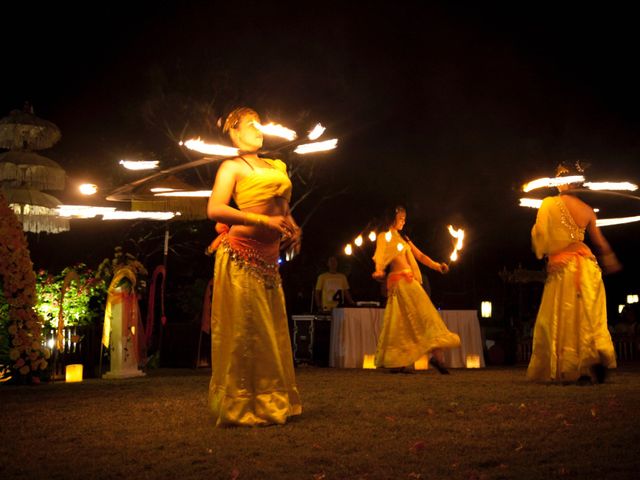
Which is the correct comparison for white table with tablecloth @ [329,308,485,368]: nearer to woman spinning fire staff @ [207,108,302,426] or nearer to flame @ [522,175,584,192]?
flame @ [522,175,584,192]

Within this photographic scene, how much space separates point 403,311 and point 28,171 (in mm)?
9662

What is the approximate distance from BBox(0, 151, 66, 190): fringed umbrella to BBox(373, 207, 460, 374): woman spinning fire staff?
8955 millimetres

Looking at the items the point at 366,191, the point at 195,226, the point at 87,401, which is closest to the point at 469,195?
the point at 366,191

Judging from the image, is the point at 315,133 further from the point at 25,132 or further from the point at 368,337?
the point at 25,132

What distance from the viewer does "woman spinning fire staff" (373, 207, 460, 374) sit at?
10320mm

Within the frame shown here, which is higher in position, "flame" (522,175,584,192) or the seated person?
→ "flame" (522,175,584,192)

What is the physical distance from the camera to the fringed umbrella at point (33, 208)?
15.9 meters

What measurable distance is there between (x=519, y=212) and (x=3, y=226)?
24105mm

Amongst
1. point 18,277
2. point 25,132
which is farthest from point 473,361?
point 25,132

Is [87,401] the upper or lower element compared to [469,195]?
lower

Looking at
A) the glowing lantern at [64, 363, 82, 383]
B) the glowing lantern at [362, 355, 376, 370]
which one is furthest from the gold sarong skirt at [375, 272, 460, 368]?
the glowing lantern at [64, 363, 82, 383]

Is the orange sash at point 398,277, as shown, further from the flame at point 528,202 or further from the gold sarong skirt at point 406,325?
the flame at point 528,202

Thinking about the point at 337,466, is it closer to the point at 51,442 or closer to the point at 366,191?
the point at 51,442

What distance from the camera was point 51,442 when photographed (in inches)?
186
